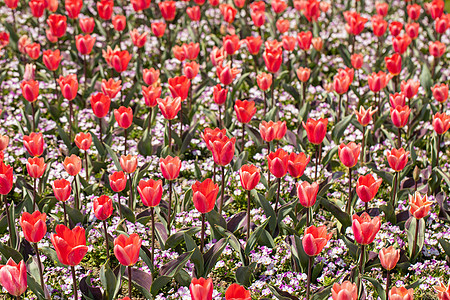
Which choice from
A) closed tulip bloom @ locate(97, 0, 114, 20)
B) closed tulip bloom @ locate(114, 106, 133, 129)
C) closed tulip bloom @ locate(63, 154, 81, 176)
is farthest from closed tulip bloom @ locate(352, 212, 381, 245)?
closed tulip bloom @ locate(97, 0, 114, 20)

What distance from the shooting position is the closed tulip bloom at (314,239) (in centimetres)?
314

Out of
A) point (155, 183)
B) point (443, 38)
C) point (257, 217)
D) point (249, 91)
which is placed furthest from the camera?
point (443, 38)

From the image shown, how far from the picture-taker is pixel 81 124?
559cm

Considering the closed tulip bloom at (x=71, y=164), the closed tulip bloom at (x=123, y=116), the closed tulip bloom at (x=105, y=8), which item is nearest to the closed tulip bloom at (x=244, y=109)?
the closed tulip bloom at (x=123, y=116)

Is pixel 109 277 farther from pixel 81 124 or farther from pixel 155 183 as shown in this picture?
pixel 81 124

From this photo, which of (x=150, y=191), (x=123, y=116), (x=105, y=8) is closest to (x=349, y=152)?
(x=150, y=191)

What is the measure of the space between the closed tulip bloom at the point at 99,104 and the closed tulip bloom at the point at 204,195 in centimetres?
140

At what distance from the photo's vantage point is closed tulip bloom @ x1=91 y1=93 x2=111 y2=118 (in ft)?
14.6

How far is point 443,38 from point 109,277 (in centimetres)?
594

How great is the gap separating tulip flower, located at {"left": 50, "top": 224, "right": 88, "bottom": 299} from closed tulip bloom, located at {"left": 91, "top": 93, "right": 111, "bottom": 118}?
1519 millimetres

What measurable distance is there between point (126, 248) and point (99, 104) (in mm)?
1668

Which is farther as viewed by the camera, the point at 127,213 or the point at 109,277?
the point at 127,213

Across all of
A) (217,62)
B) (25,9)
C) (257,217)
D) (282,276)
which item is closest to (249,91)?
(217,62)

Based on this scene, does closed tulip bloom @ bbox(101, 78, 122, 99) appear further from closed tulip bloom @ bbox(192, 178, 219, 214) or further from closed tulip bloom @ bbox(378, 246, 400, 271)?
closed tulip bloom @ bbox(378, 246, 400, 271)
